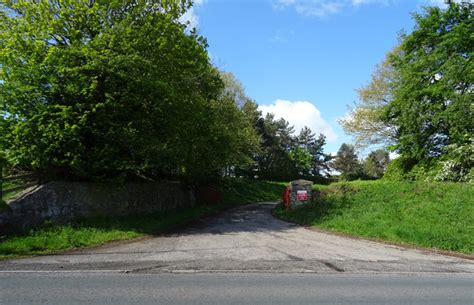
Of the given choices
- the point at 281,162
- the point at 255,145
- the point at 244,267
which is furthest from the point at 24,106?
the point at 281,162

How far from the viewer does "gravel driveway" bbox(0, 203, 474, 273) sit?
10203 millimetres

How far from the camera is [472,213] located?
1644 cm

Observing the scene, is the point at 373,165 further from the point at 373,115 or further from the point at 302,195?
the point at 302,195

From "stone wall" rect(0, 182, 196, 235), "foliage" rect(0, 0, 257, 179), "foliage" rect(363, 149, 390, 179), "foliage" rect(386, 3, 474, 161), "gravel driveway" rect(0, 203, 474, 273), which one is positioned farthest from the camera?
"foliage" rect(363, 149, 390, 179)

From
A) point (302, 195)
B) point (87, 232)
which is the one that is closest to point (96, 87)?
point (87, 232)

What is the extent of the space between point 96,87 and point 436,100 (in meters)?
22.5

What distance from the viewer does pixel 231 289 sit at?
7914 millimetres

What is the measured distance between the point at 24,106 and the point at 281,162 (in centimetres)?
5753

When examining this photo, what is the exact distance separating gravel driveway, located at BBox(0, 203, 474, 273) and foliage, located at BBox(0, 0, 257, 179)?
180 inches

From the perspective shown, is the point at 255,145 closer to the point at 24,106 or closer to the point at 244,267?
the point at 24,106

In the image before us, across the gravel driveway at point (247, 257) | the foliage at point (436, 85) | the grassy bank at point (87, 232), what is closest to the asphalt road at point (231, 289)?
the gravel driveway at point (247, 257)

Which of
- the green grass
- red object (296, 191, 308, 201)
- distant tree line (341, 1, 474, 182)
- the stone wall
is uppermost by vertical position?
distant tree line (341, 1, 474, 182)

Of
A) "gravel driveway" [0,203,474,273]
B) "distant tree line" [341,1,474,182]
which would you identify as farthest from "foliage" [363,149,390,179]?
"gravel driveway" [0,203,474,273]

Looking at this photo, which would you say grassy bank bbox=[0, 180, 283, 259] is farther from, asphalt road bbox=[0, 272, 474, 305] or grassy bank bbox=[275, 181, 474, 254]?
grassy bank bbox=[275, 181, 474, 254]
